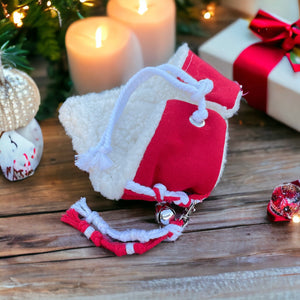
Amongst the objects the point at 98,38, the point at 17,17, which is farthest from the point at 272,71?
the point at 17,17

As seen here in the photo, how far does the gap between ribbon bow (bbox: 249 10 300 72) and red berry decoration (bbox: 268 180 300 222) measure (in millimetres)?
274

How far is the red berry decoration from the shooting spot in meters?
0.75

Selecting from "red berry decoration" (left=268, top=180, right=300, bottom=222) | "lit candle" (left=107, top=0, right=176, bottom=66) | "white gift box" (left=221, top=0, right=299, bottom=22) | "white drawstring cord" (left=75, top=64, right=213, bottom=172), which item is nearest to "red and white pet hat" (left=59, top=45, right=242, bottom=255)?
"white drawstring cord" (left=75, top=64, right=213, bottom=172)

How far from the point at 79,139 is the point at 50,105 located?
22 cm

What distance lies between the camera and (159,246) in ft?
2.52

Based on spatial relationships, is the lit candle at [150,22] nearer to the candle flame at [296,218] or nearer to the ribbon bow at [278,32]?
the ribbon bow at [278,32]

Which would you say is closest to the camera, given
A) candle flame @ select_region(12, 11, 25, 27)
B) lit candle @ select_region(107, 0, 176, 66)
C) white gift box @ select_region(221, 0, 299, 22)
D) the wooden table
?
the wooden table

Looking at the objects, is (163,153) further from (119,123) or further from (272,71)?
(272,71)

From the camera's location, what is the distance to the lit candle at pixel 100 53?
93 cm

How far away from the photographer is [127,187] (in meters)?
0.75

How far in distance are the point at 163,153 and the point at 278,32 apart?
16.5 inches

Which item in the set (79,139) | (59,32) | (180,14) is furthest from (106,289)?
(180,14)

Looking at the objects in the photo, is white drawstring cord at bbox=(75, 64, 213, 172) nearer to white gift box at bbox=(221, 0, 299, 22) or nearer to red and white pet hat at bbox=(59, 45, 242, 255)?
red and white pet hat at bbox=(59, 45, 242, 255)

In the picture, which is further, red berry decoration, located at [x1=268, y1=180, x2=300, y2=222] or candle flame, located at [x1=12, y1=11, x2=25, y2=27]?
candle flame, located at [x1=12, y1=11, x2=25, y2=27]
